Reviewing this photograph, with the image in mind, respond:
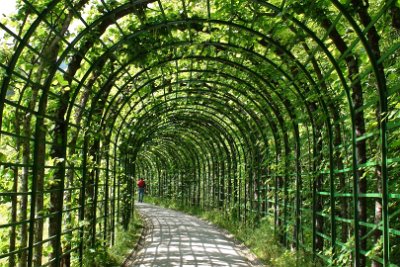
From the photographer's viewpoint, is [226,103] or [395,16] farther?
[226,103]

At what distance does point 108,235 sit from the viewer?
31.7 feet

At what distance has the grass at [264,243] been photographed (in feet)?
23.5

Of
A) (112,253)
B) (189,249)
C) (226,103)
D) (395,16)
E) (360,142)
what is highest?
(226,103)

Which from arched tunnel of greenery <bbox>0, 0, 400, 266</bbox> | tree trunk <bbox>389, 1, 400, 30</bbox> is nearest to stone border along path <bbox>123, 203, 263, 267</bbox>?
arched tunnel of greenery <bbox>0, 0, 400, 266</bbox>

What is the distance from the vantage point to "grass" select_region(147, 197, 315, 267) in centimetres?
716

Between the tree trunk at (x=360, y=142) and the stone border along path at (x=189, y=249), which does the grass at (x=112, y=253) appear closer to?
the stone border along path at (x=189, y=249)

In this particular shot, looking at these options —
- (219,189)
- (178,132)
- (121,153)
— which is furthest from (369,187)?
(178,132)

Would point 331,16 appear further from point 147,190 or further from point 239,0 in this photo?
point 147,190

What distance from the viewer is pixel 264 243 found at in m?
9.03

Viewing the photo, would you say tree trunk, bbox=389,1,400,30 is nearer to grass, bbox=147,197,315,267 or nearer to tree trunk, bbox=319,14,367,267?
tree trunk, bbox=319,14,367,267

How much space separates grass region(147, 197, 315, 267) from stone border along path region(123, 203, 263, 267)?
0.64ft

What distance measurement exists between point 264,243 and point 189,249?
182cm

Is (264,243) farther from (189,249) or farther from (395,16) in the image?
(395,16)

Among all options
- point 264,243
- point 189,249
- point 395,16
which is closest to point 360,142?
point 395,16
